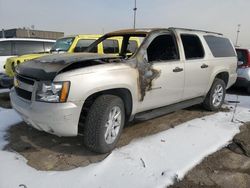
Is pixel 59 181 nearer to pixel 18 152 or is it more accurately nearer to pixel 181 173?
pixel 18 152

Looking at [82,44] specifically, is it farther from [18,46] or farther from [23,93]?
[23,93]

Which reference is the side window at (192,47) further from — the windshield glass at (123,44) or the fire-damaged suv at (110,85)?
the windshield glass at (123,44)

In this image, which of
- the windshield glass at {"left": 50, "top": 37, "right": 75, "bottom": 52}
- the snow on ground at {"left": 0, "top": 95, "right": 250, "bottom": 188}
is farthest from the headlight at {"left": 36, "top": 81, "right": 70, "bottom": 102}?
the windshield glass at {"left": 50, "top": 37, "right": 75, "bottom": 52}

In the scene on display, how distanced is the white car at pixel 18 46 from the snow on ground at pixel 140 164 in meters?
5.84

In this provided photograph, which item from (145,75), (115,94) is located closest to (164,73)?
(145,75)

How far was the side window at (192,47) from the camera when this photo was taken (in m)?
5.32

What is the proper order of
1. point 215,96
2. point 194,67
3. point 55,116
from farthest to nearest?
point 215,96 → point 194,67 → point 55,116

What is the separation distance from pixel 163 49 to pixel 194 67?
82cm

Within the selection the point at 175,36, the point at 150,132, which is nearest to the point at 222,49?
the point at 175,36

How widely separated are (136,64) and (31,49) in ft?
25.2

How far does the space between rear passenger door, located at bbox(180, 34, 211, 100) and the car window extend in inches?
289

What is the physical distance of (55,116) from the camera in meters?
3.44

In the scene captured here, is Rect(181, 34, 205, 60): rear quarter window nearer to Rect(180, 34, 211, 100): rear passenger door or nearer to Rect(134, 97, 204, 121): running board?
Rect(180, 34, 211, 100): rear passenger door

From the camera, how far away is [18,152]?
3.91 meters
